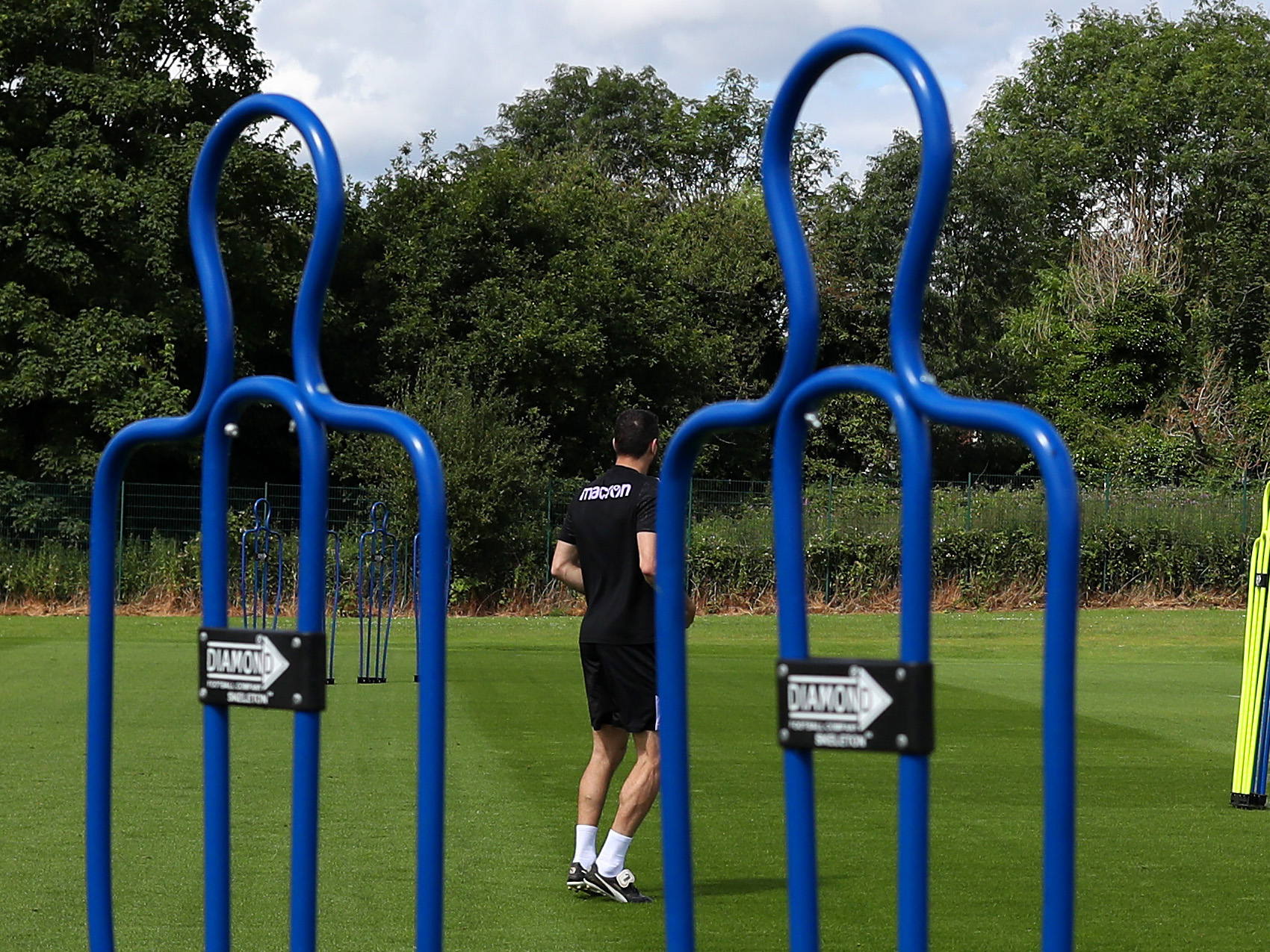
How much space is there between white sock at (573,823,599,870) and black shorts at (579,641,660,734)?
18.6 inches

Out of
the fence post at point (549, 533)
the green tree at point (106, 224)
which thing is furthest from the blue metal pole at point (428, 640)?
the green tree at point (106, 224)

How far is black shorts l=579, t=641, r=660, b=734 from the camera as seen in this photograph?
713 centimetres

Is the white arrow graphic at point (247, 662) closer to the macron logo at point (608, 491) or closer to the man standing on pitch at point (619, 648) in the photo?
the man standing on pitch at point (619, 648)

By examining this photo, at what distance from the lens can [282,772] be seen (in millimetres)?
10859

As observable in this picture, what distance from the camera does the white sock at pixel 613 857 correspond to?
7168 millimetres

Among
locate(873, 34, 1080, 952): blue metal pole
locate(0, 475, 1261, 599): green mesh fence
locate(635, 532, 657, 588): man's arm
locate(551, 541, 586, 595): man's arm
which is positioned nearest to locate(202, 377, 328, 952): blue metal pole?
locate(873, 34, 1080, 952): blue metal pole

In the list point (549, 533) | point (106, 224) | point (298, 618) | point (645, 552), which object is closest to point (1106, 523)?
point (549, 533)

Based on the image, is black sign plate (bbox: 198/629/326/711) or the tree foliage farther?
the tree foliage

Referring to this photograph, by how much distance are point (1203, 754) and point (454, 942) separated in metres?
8.13

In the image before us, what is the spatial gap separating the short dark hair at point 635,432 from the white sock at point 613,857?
161 cm

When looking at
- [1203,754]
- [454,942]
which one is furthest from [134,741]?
[1203,754]

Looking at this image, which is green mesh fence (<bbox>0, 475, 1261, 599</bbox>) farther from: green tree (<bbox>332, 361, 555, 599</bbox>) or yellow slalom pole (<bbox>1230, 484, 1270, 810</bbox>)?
yellow slalom pole (<bbox>1230, 484, 1270, 810</bbox>)

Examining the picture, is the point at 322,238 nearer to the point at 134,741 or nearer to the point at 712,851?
the point at 712,851

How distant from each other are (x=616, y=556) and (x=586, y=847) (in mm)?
1254
